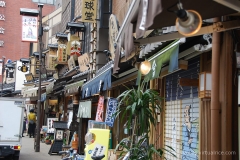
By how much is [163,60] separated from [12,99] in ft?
29.1

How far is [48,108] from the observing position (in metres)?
32.2

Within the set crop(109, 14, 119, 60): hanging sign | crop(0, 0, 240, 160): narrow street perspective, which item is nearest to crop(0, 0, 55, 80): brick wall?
crop(0, 0, 240, 160): narrow street perspective

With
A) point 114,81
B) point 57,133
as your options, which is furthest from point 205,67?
→ point 57,133

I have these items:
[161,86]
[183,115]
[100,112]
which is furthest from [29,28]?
[183,115]

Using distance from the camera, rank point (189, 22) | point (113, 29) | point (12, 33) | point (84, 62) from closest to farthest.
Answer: point (189, 22)
point (113, 29)
point (84, 62)
point (12, 33)

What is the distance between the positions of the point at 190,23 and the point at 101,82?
10.0 meters

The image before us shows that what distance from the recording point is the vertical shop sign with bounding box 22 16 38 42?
2431 cm

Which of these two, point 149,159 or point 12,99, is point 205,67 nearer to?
point 149,159

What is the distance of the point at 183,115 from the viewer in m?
9.49

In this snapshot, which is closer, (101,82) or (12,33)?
(101,82)

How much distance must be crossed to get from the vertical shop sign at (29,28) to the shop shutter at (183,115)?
15.6 m

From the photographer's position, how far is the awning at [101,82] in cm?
1326

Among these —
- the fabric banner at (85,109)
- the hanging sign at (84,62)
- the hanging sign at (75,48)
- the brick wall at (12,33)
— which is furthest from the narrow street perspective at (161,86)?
the brick wall at (12,33)

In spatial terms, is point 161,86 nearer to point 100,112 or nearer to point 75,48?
point 100,112
